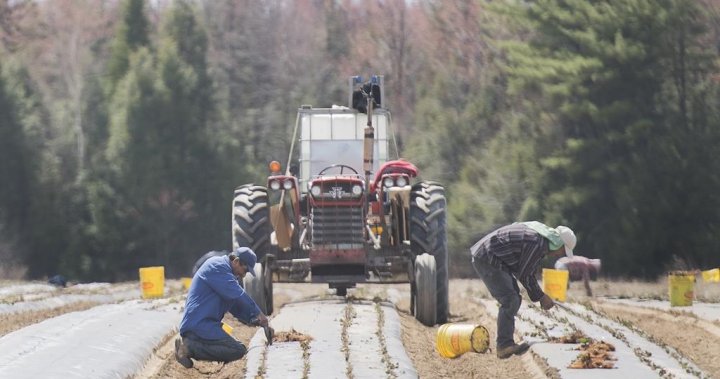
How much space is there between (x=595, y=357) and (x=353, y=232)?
20.6ft

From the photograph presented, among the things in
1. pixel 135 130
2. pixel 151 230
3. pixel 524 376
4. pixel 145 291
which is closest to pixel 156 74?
A: pixel 135 130

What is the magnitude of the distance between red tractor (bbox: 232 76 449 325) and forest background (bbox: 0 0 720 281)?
19094mm

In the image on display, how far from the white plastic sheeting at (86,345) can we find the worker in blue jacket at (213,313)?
0.74 m

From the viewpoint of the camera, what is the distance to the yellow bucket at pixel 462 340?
1485 centimetres

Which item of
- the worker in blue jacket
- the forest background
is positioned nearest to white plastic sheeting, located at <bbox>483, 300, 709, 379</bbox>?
the worker in blue jacket

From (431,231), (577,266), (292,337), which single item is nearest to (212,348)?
(292,337)

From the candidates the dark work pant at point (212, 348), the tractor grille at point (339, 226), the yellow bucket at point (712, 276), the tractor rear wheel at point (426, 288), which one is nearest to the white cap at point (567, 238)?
the dark work pant at point (212, 348)

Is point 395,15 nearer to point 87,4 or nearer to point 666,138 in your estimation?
point 87,4

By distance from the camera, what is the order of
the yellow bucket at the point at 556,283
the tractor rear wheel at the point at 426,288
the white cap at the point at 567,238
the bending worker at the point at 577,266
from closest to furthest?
the white cap at the point at 567,238
the tractor rear wheel at the point at 426,288
the yellow bucket at the point at 556,283
the bending worker at the point at 577,266

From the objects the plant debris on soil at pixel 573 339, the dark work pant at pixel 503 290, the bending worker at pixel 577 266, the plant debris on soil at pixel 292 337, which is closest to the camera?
the dark work pant at pixel 503 290

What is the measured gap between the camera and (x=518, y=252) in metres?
14.4

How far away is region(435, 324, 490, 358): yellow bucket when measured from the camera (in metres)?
14.9

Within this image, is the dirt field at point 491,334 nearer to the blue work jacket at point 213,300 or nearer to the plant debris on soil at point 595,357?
the plant debris on soil at point 595,357

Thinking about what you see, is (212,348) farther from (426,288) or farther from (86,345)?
(426,288)
